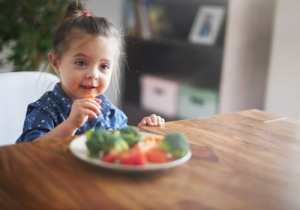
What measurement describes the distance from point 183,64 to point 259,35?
733mm

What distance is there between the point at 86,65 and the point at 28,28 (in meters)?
1.36

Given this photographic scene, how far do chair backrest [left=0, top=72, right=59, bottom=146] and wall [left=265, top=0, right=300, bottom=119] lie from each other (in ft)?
4.67

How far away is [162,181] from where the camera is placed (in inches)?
20.1

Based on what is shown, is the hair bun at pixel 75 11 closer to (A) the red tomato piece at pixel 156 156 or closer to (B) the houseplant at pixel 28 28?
(A) the red tomato piece at pixel 156 156

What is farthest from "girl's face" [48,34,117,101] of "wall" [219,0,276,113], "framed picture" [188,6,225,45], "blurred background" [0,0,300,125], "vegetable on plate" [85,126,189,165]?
"framed picture" [188,6,225,45]

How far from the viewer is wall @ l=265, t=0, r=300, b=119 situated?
1840mm

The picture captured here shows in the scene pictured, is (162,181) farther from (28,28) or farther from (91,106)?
(28,28)

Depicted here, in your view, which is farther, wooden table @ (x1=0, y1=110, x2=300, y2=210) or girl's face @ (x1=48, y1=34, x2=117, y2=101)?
girl's face @ (x1=48, y1=34, x2=117, y2=101)

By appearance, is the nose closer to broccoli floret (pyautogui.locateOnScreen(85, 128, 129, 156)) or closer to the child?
the child

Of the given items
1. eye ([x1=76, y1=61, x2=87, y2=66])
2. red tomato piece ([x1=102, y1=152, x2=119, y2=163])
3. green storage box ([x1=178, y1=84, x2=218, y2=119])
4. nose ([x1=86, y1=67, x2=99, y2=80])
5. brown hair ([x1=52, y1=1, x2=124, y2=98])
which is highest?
brown hair ([x1=52, y1=1, x2=124, y2=98])

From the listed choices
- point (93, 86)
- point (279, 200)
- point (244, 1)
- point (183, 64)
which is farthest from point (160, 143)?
point (183, 64)

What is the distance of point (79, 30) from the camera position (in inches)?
41.7

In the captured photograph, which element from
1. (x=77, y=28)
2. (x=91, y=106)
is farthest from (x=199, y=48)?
(x=91, y=106)

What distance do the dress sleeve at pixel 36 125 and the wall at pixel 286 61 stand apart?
1.50 metres
